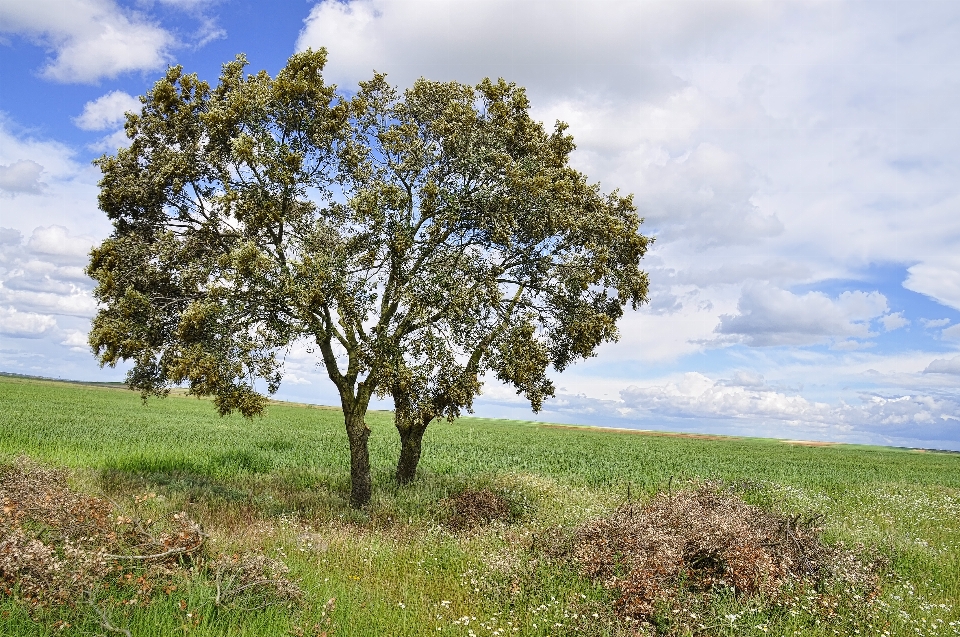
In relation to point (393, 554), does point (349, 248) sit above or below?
above

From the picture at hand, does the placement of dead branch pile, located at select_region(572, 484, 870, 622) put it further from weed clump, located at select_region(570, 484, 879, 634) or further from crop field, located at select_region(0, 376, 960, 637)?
crop field, located at select_region(0, 376, 960, 637)

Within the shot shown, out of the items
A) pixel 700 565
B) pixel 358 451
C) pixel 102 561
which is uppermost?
pixel 358 451

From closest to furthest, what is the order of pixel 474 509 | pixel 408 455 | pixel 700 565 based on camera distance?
pixel 700 565
pixel 474 509
pixel 408 455

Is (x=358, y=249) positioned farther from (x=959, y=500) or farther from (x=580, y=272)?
(x=959, y=500)

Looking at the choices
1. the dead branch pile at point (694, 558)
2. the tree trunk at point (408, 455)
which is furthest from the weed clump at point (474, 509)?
the dead branch pile at point (694, 558)

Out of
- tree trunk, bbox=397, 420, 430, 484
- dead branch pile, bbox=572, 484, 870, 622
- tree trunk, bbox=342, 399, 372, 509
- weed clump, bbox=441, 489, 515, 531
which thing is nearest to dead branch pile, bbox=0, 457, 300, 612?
dead branch pile, bbox=572, 484, 870, 622

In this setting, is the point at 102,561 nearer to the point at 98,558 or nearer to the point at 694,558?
the point at 98,558

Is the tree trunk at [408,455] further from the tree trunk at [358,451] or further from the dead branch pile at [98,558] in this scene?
the dead branch pile at [98,558]

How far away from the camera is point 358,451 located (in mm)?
19422

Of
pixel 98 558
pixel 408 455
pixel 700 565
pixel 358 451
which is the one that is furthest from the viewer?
pixel 408 455

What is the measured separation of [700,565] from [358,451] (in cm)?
1124

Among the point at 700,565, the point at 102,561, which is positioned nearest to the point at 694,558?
the point at 700,565

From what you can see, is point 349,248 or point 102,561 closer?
point 102,561

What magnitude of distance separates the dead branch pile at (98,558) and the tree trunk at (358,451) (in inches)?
273
